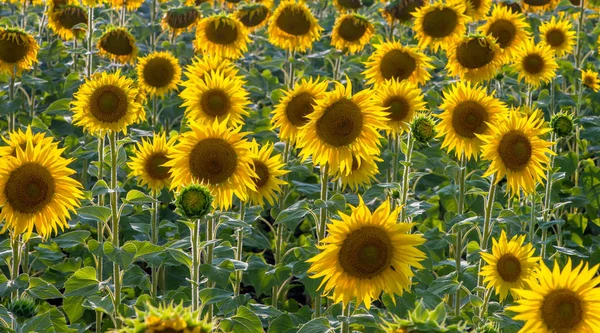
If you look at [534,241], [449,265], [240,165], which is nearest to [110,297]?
[240,165]

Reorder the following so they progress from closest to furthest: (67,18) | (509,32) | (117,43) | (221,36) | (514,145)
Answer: (514,145) < (117,43) < (509,32) < (221,36) < (67,18)

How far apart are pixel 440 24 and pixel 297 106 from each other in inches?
92.0

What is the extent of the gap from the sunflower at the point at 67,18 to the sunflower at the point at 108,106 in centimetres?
304

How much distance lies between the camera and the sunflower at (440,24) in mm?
6688

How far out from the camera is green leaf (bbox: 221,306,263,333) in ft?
12.5

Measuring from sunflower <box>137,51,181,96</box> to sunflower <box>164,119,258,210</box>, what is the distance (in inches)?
90.0

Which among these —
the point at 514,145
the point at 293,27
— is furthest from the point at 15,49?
the point at 514,145

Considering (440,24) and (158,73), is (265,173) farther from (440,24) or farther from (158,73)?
(440,24)

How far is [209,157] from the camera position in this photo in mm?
3896

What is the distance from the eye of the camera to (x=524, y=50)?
6496mm

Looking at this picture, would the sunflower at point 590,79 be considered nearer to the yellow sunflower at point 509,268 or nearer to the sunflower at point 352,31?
the sunflower at point 352,31

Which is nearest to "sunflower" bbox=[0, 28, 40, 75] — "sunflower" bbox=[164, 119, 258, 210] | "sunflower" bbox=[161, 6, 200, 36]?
"sunflower" bbox=[161, 6, 200, 36]

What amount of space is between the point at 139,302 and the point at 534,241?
2.35m

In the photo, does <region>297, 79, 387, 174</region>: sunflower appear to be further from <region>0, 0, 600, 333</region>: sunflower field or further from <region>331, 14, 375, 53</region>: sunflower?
<region>331, 14, 375, 53</region>: sunflower
